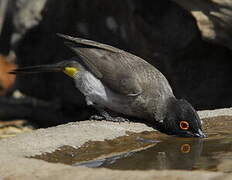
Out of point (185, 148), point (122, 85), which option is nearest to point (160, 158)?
point (185, 148)

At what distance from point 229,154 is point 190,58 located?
4.19 m

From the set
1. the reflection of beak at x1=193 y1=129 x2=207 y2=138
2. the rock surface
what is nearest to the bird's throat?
the rock surface

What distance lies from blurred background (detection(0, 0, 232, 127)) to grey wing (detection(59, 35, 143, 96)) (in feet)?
5.81

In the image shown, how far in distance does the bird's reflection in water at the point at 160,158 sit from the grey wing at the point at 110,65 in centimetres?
112

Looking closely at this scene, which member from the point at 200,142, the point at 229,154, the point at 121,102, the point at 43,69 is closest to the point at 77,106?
the point at 43,69

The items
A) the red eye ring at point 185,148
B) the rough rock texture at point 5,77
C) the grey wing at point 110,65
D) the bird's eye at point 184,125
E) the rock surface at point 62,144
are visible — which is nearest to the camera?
the rock surface at point 62,144

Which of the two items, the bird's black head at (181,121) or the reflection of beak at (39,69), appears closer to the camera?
the bird's black head at (181,121)

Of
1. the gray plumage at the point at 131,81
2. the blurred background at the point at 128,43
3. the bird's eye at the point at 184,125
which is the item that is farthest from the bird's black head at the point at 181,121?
the blurred background at the point at 128,43

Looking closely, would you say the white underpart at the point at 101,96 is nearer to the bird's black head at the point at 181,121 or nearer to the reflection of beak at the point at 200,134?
the bird's black head at the point at 181,121

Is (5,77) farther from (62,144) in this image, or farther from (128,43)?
(62,144)

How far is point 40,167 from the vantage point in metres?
4.03

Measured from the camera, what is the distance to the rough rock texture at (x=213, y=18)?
7.95 meters

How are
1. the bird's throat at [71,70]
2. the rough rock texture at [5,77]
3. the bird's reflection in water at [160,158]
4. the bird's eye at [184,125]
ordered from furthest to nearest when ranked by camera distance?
the rough rock texture at [5,77], the bird's throat at [71,70], the bird's eye at [184,125], the bird's reflection in water at [160,158]

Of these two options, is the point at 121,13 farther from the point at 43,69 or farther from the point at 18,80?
the point at 18,80
